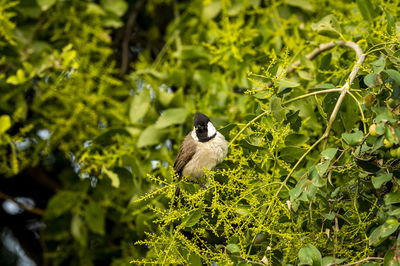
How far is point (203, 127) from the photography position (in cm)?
223

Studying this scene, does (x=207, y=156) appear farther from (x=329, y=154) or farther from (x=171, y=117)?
(x=329, y=154)

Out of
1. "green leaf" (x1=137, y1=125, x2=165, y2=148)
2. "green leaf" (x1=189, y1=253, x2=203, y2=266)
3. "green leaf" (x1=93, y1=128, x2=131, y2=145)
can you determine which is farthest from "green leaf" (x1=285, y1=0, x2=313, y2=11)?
"green leaf" (x1=189, y1=253, x2=203, y2=266)

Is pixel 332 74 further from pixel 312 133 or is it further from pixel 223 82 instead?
pixel 223 82

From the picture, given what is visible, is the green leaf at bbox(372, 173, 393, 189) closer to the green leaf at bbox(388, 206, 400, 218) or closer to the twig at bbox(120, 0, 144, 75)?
the green leaf at bbox(388, 206, 400, 218)

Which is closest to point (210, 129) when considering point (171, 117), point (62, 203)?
point (171, 117)

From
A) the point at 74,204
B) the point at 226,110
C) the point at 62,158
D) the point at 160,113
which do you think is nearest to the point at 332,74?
the point at 226,110

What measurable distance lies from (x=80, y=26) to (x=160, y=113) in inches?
35.2

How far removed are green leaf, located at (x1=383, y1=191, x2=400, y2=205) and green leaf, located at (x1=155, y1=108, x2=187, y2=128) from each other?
52.9 inches

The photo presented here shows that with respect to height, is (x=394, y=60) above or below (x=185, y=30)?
above

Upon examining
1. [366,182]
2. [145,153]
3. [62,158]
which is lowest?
[62,158]

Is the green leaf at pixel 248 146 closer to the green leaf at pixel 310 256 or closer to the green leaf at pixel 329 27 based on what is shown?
the green leaf at pixel 310 256

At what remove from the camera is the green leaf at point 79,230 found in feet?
9.51

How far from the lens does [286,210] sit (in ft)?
4.72

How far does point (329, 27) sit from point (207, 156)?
2.45ft
